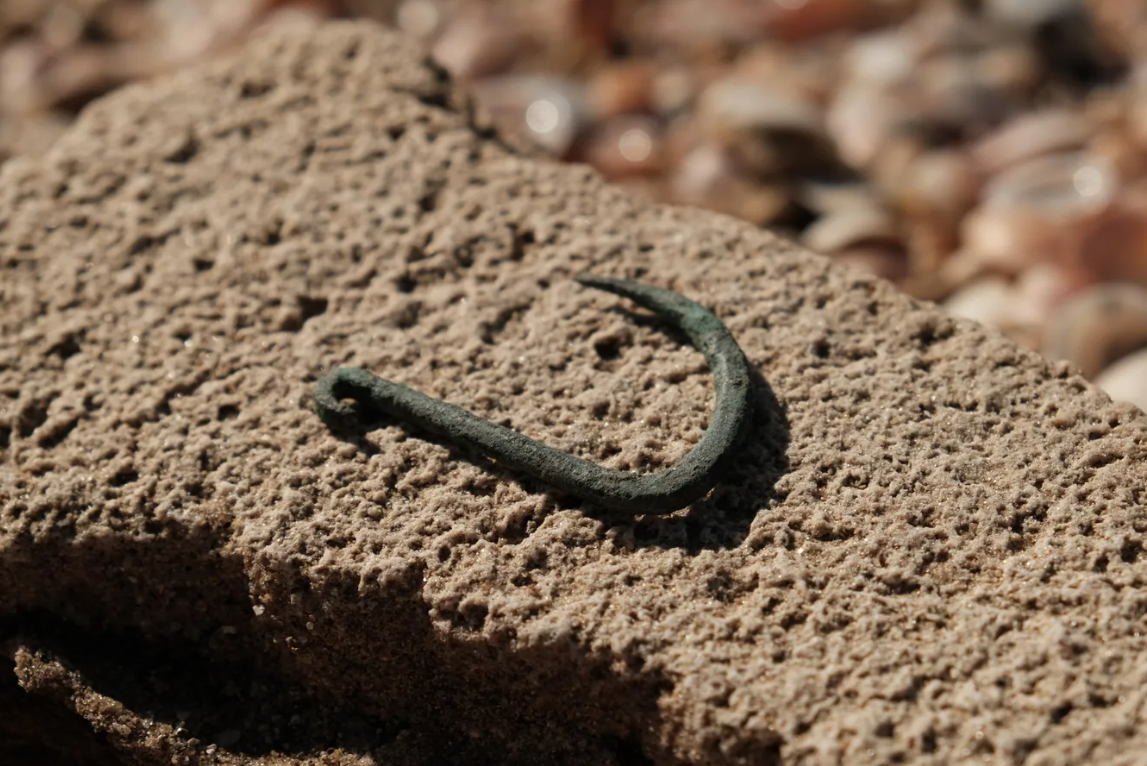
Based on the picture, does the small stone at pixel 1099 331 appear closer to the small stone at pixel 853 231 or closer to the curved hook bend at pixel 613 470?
the small stone at pixel 853 231

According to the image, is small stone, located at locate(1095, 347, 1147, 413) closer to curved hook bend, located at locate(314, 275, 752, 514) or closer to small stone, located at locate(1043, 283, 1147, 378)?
small stone, located at locate(1043, 283, 1147, 378)

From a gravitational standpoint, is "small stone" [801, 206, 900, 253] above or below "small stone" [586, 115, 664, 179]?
below

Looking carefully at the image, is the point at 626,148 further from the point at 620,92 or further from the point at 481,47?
the point at 481,47

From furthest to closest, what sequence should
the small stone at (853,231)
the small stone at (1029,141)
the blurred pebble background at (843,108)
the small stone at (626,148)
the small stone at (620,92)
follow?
the small stone at (620,92)
the small stone at (626,148)
the small stone at (1029,141)
the small stone at (853,231)
the blurred pebble background at (843,108)

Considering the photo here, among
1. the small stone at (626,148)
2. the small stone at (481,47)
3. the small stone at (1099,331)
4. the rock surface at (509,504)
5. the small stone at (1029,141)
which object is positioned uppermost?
the small stone at (481,47)

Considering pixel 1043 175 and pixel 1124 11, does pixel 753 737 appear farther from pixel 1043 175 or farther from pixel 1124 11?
pixel 1124 11

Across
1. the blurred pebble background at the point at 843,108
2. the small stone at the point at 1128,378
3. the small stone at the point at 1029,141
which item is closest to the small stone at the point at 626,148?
the blurred pebble background at the point at 843,108

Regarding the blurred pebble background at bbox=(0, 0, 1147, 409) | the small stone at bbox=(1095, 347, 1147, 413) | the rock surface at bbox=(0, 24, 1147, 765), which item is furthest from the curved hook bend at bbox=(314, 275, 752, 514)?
the blurred pebble background at bbox=(0, 0, 1147, 409)
